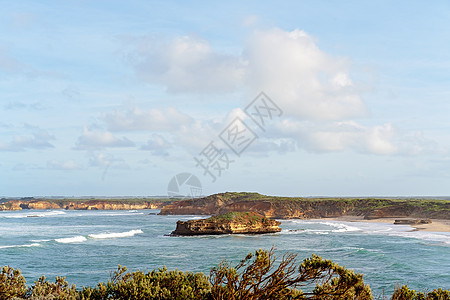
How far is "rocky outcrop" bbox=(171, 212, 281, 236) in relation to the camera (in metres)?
66.6

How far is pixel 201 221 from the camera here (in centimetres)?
6781

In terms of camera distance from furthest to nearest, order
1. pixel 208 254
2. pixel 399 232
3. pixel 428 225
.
Answer: pixel 428 225 → pixel 399 232 → pixel 208 254

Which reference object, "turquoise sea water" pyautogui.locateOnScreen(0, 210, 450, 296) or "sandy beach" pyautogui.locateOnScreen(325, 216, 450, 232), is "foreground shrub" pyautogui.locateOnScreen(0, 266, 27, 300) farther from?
"sandy beach" pyautogui.locateOnScreen(325, 216, 450, 232)

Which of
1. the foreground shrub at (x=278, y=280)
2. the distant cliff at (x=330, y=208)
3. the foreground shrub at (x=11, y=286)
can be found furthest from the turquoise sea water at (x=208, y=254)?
the distant cliff at (x=330, y=208)

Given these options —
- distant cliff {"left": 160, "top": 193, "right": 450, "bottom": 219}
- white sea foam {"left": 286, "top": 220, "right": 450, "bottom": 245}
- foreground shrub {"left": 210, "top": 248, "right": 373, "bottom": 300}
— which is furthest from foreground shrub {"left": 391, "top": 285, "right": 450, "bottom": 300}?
distant cliff {"left": 160, "top": 193, "right": 450, "bottom": 219}

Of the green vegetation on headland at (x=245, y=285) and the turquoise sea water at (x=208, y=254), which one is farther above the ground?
the green vegetation on headland at (x=245, y=285)

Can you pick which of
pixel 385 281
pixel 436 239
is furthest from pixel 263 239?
pixel 385 281

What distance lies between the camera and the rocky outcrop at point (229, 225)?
66562 millimetres

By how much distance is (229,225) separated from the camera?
2685 inches

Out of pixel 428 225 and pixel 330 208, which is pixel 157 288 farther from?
pixel 330 208

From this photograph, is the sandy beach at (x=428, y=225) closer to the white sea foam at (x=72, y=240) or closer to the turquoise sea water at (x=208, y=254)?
the turquoise sea water at (x=208, y=254)

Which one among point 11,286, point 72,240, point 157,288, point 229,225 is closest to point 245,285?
point 157,288

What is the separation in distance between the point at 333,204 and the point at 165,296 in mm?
116193

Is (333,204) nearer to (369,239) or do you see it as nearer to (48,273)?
(369,239)
